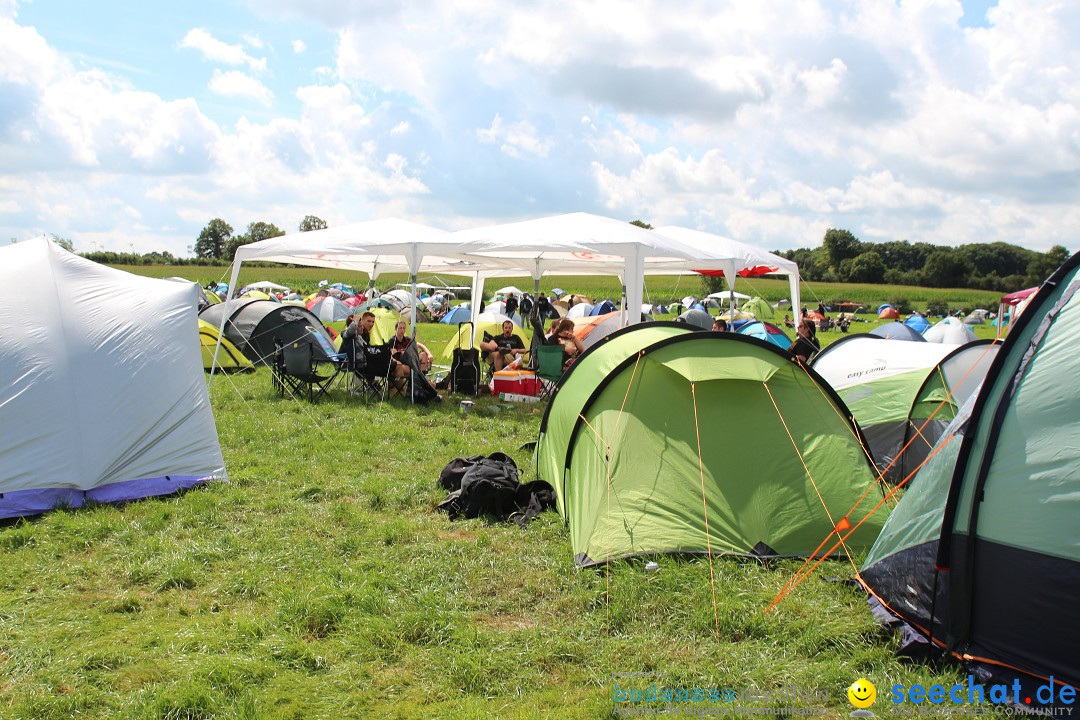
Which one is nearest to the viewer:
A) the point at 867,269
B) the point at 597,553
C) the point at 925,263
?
the point at 597,553

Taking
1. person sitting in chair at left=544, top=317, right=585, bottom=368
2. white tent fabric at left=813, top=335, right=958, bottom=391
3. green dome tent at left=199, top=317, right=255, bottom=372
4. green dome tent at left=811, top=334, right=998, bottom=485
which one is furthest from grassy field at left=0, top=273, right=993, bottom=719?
green dome tent at left=199, top=317, right=255, bottom=372

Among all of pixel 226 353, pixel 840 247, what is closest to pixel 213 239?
pixel 840 247

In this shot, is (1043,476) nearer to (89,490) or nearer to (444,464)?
(444,464)

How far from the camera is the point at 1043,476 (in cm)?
336

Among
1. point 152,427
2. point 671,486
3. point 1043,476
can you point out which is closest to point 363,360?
point 152,427

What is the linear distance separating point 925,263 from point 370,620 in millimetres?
104831

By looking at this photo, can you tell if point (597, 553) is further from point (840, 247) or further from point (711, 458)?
point (840, 247)

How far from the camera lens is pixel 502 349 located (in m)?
13.2

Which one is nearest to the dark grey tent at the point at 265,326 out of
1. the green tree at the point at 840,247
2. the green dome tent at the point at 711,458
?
the green dome tent at the point at 711,458

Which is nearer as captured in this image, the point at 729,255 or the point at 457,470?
the point at 457,470

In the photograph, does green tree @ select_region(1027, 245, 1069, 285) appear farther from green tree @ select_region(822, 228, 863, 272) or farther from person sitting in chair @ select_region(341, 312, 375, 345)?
person sitting in chair @ select_region(341, 312, 375, 345)

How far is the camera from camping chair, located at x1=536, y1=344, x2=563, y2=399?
1184 centimetres

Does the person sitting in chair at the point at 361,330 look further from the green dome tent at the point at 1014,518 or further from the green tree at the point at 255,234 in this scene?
the green tree at the point at 255,234

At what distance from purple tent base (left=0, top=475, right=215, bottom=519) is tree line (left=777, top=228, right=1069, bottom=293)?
83.3 metres
